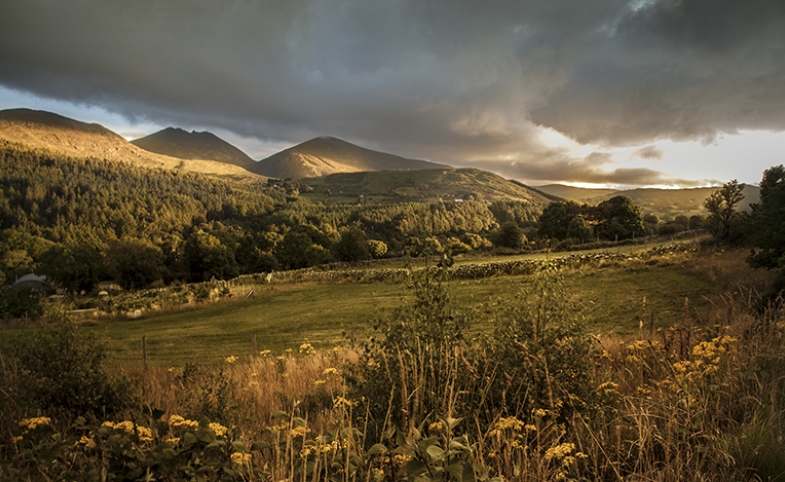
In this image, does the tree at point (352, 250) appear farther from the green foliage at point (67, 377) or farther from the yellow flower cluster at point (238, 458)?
the yellow flower cluster at point (238, 458)

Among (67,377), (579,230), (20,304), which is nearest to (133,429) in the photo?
(67,377)

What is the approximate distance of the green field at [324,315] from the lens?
63.5 ft

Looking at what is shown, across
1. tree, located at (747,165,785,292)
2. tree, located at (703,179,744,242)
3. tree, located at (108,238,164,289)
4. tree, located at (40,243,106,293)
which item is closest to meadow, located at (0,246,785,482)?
tree, located at (747,165,785,292)

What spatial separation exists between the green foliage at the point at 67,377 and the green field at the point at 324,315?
8.81 m

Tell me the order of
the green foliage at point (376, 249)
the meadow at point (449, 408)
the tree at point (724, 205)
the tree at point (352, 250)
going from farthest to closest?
the green foliage at point (376, 249) → the tree at point (352, 250) → the tree at point (724, 205) → the meadow at point (449, 408)

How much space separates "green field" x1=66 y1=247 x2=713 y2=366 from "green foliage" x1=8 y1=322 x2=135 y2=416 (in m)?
8.81

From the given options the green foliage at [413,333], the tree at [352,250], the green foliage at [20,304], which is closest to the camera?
the green foliage at [413,333]

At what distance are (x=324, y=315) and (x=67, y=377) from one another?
23237mm

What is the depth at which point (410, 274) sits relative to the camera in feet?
18.8

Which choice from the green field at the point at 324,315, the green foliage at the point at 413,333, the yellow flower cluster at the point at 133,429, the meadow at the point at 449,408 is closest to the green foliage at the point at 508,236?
the green field at the point at 324,315

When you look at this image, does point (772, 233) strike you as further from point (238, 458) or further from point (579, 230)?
point (579, 230)

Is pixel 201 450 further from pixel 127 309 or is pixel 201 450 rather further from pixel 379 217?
pixel 379 217

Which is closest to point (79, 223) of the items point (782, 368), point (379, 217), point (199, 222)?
point (199, 222)

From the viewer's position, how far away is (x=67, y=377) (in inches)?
257
